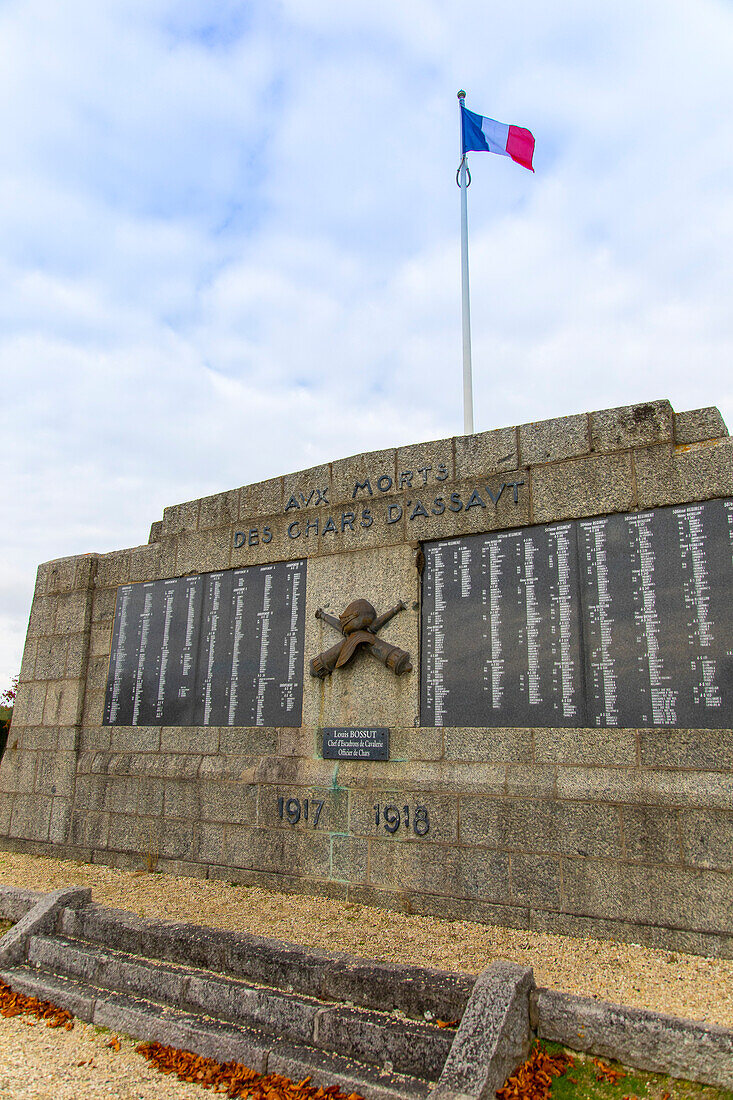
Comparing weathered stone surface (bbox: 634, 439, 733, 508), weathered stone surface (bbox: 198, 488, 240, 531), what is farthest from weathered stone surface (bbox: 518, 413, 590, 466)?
weathered stone surface (bbox: 198, 488, 240, 531)

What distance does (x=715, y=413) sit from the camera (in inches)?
237

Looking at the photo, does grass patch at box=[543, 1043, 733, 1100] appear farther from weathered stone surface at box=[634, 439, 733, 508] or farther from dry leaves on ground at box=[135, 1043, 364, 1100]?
weathered stone surface at box=[634, 439, 733, 508]

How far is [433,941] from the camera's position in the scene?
5590 millimetres

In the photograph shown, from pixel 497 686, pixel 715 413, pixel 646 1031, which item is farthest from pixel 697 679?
pixel 646 1031

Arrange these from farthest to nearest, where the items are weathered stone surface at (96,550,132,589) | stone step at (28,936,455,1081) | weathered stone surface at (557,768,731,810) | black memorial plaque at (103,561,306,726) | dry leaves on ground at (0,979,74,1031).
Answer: weathered stone surface at (96,550,132,589) < black memorial plaque at (103,561,306,726) < weathered stone surface at (557,768,731,810) < dry leaves on ground at (0,979,74,1031) < stone step at (28,936,455,1081)

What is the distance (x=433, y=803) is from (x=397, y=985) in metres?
2.24

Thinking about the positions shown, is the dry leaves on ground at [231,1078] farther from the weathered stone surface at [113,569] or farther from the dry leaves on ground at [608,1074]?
Result: the weathered stone surface at [113,569]

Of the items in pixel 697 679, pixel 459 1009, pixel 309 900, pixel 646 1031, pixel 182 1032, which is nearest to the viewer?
pixel 646 1031

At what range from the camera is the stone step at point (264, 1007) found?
12.6 ft

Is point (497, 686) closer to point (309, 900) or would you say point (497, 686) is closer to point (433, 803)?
point (433, 803)

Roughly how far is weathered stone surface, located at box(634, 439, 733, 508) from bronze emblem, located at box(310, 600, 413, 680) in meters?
2.41

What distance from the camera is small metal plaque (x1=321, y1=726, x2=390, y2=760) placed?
22.3 ft

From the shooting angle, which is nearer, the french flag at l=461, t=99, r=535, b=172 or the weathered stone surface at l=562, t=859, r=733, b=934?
the weathered stone surface at l=562, t=859, r=733, b=934

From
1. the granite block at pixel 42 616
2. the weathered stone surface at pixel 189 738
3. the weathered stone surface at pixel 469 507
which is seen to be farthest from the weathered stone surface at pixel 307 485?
the granite block at pixel 42 616
